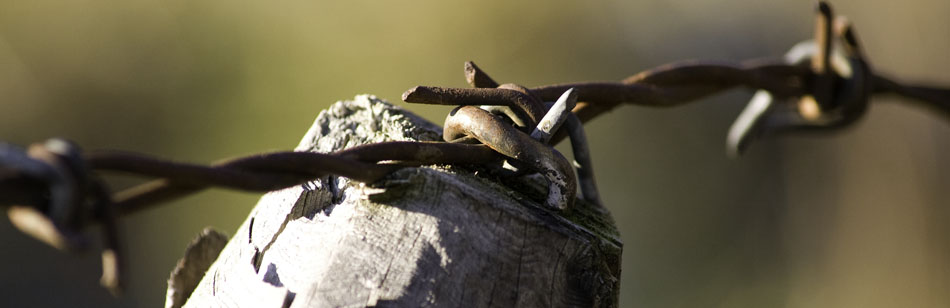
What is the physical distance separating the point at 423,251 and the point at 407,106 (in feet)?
14.9

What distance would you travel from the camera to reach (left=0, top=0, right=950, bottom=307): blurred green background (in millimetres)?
5672

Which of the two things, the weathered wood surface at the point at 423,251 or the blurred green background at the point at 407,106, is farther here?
the blurred green background at the point at 407,106

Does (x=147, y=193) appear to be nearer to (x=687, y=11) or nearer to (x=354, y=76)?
(x=354, y=76)

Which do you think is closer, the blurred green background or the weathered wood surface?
the weathered wood surface

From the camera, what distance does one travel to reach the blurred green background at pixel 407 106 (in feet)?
18.6

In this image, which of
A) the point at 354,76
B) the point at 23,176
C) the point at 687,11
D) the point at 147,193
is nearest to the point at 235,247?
the point at 147,193

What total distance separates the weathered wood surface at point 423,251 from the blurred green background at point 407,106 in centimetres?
424

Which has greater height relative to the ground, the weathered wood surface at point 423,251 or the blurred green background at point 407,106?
the blurred green background at point 407,106

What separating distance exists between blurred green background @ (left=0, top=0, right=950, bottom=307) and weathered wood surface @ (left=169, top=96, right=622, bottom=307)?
424cm

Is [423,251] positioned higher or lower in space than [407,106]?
lower

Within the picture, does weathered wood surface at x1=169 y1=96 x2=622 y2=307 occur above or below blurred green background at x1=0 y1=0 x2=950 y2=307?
below

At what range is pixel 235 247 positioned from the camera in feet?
3.88

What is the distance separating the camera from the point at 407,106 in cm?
548

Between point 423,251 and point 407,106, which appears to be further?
point 407,106
